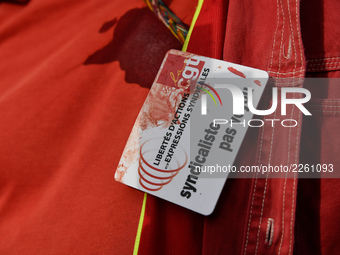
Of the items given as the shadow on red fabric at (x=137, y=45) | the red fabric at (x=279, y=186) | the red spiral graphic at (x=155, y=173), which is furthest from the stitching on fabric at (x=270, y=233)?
the shadow on red fabric at (x=137, y=45)

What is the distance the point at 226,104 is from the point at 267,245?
213 mm

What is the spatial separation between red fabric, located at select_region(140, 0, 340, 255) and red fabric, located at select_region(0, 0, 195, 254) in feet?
0.30

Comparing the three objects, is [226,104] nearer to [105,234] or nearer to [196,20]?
[196,20]

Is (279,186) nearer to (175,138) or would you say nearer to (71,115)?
(175,138)

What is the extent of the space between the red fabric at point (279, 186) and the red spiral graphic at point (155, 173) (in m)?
0.02

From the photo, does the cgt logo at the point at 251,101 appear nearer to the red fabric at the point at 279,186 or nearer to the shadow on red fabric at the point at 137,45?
the red fabric at the point at 279,186

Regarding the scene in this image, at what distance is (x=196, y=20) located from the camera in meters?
0.55

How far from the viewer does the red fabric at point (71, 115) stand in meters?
0.51

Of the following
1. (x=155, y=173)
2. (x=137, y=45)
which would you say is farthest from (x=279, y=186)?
(x=137, y=45)

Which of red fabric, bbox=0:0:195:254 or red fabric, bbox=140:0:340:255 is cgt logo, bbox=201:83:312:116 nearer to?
red fabric, bbox=140:0:340:255

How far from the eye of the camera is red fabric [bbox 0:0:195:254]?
51cm

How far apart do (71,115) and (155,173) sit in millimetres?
229

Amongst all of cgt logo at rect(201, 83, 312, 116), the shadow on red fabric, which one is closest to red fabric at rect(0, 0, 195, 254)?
the shadow on red fabric

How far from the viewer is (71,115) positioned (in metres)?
0.59
